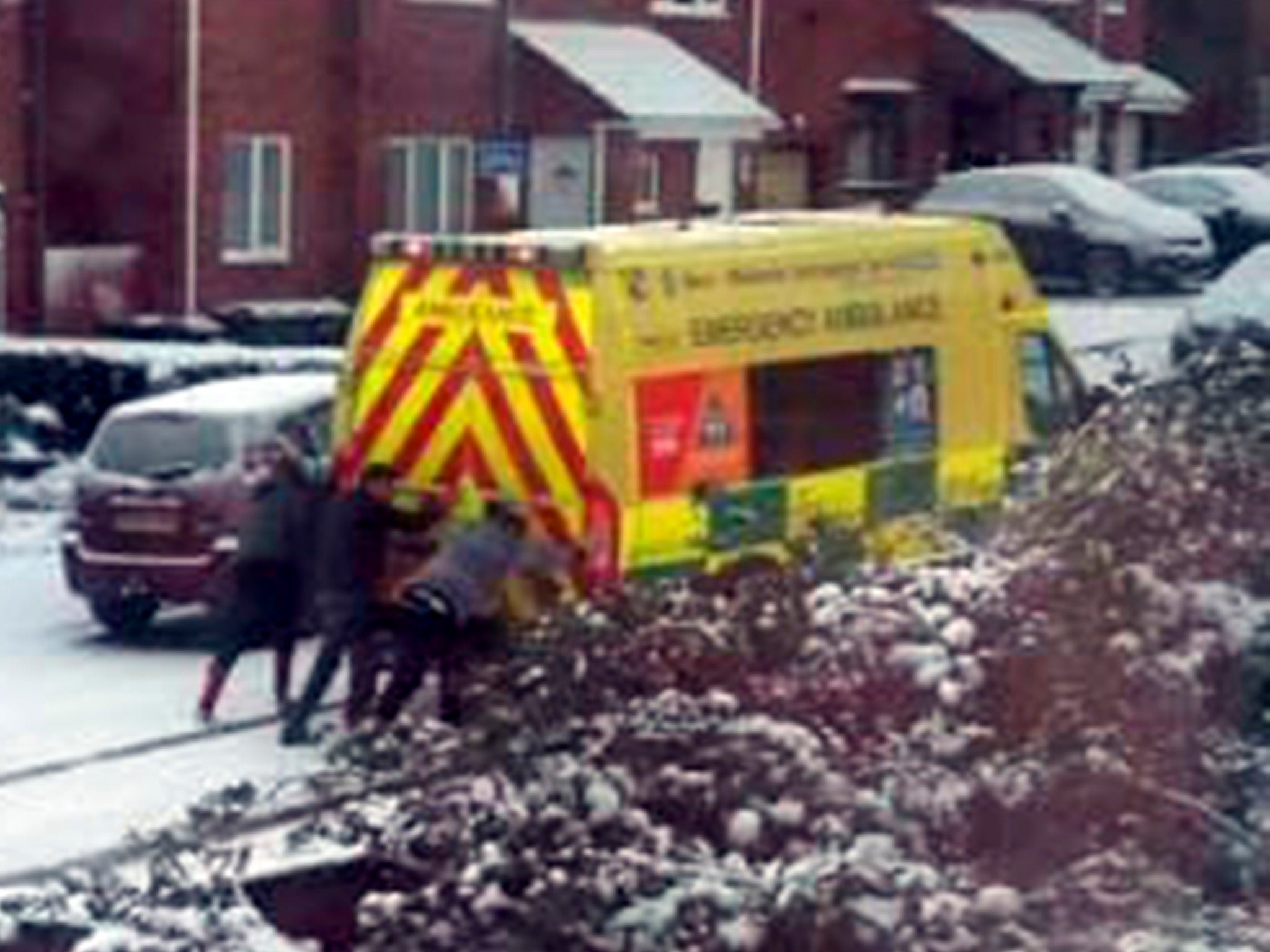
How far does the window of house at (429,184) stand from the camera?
125ft

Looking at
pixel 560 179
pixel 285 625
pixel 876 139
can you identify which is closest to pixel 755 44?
pixel 876 139

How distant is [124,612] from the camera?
20.9 metres

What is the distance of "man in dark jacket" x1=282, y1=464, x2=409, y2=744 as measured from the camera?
57.9 ft

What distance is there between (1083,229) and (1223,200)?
14.3 ft

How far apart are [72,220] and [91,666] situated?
1592 cm

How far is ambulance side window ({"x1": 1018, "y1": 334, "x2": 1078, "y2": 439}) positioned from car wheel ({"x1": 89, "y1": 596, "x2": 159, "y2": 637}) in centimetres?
485

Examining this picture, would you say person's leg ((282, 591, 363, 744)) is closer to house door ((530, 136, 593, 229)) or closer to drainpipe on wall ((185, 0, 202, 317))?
drainpipe on wall ((185, 0, 202, 317))

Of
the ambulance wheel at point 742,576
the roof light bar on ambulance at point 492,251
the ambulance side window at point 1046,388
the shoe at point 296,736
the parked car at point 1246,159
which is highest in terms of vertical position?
the roof light bar on ambulance at point 492,251

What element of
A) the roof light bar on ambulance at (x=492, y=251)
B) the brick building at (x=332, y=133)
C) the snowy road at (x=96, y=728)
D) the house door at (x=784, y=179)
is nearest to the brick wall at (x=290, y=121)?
the brick building at (x=332, y=133)

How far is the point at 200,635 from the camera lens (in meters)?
21.1

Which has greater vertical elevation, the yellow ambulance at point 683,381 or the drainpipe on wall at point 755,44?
the drainpipe on wall at point 755,44

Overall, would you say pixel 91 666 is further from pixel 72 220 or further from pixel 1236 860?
pixel 72 220

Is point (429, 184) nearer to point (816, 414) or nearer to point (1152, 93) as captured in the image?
point (1152, 93)

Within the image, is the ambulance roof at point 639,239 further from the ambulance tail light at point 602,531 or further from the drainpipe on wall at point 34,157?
the drainpipe on wall at point 34,157
